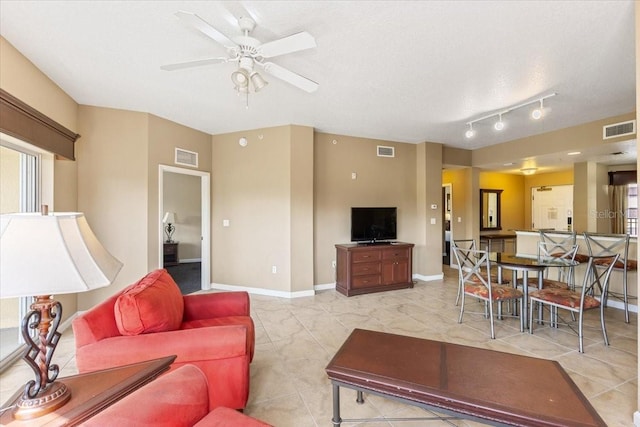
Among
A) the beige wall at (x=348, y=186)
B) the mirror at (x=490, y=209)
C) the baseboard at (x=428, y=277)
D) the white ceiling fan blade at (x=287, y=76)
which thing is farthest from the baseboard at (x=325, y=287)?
the mirror at (x=490, y=209)

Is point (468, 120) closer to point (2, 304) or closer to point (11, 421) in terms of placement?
point (11, 421)

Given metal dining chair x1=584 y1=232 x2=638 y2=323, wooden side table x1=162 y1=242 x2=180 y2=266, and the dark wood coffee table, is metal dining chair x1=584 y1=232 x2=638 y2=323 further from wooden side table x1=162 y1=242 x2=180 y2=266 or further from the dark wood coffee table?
wooden side table x1=162 y1=242 x2=180 y2=266

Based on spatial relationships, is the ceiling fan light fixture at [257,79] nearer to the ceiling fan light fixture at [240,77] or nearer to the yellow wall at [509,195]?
the ceiling fan light fixture at [240,77]

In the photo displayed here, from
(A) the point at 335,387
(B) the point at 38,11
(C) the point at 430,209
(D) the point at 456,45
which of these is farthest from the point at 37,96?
(C) the point at 430,209

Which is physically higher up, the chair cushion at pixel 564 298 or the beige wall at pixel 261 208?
the beige wall at pixel 261 208

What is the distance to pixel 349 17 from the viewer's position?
2062 mm

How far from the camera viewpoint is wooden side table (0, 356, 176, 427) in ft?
3.36

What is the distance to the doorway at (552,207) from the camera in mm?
7559

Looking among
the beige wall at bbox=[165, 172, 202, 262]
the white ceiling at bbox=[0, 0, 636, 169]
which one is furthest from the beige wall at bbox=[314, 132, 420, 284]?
the beige wall at bbox=[165, 172, 202, 262]

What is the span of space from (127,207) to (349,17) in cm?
355

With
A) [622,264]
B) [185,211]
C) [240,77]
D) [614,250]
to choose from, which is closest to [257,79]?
[240,77]

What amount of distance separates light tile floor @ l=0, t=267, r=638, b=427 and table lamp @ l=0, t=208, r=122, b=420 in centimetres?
129

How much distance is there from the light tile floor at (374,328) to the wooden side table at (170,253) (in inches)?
142

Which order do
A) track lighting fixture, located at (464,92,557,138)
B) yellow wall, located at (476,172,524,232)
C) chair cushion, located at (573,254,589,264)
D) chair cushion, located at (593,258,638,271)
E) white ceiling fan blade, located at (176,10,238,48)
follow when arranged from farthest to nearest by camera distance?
1. yellow wall, located at (476,172,524,232)
2. chair cushion, located at (573,254,589,264)
3. chair cushion, located at (593,258,638,271)
4. track lighting fixture, located at (464,92,557,138)
5. white ceiling fan blade, located at (176,10,238,48)
